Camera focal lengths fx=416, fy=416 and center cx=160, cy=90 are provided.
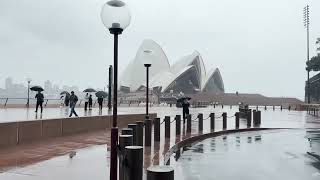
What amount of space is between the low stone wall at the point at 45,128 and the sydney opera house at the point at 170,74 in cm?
8977

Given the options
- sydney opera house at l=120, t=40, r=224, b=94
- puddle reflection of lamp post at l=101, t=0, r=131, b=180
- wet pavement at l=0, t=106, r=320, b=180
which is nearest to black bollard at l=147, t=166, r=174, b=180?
puddle reflection of lamp post at l=101, t=0, r=131, b=180

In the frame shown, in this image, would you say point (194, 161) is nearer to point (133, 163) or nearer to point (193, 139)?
point (133, 163)

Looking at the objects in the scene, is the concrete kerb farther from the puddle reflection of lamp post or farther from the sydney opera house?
the sydney opera house

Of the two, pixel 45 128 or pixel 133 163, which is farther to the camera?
pixel 45 128

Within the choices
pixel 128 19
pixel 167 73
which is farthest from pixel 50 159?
pixel 167 73

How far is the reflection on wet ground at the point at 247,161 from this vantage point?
8898mm

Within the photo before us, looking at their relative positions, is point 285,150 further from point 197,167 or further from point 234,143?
point 197,167

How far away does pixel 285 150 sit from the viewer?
13.3m

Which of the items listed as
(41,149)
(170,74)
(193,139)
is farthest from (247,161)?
(170,74)

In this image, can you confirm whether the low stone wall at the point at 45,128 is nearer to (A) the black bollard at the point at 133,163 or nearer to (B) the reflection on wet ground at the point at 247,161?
(B) the reflection on wet ground at the point at 247,161

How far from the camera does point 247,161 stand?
35.8ft

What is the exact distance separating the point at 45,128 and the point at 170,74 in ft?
331

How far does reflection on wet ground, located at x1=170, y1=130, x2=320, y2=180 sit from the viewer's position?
29.2 feet

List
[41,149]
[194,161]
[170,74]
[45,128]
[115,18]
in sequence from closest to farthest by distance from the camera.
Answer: [115,18] → [194,161] → [41,149] → [45,128] → [170,74]
